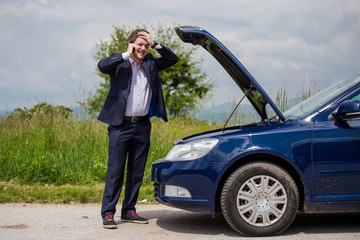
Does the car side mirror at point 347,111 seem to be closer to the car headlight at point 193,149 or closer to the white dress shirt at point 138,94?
the car headlight at point 193,149

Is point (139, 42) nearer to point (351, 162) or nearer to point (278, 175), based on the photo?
point (278, 175)

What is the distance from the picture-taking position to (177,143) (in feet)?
15.2

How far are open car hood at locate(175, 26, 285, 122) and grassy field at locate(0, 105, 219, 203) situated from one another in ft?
7.68

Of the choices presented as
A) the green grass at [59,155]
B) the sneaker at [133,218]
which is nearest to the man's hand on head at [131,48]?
the sneaker at [133,218]

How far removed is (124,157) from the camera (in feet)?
16.4

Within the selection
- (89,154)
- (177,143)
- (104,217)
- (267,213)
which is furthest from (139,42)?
(89,154)

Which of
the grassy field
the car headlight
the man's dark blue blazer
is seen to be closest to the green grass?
the grassy field

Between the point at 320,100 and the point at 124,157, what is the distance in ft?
7.44

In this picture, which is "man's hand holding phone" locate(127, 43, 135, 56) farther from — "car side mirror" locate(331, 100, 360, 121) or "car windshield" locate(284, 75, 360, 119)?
"car side mirror" locate(331, 100, 360, 121)

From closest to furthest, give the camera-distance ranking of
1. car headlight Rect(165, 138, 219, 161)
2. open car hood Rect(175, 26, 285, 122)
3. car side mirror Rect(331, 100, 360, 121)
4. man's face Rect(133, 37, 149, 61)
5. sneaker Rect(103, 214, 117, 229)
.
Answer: car side mirror Rect(331, 100, 360, 121), car headlight Rect(165, 138, 219, 161), open car hood Rect(175, 26, 285, 122), sneaker Rect(103, 214, 117, 229), man's face Rect(133, 37, 149, 61)

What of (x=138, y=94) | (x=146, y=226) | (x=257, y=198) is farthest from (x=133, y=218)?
(x=257, y=198)

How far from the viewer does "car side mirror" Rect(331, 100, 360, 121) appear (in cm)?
425

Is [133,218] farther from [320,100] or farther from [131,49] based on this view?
[320,100]

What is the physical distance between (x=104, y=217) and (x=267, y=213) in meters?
1.79
